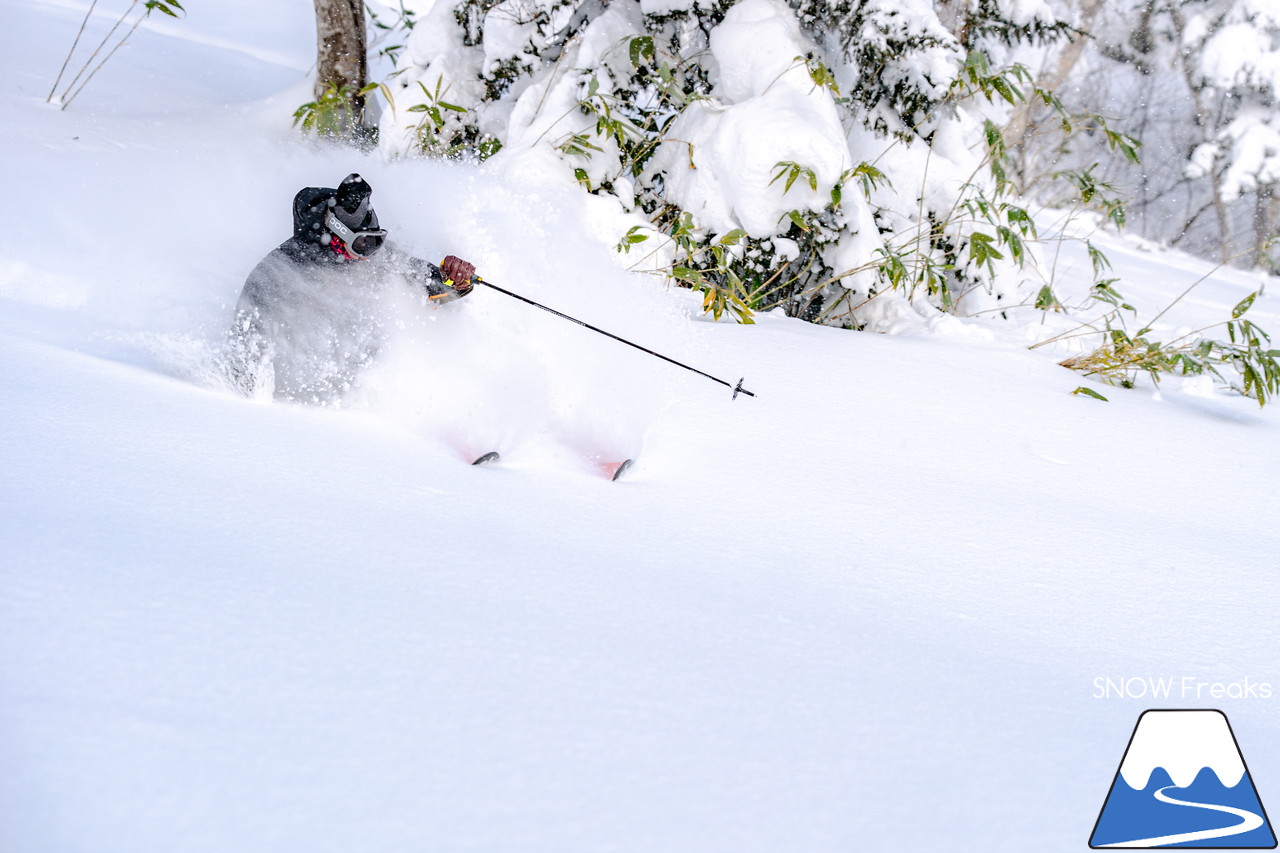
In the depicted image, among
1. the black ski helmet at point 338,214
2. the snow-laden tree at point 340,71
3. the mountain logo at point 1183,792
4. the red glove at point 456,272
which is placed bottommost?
the snow-laden tree at point 340,71

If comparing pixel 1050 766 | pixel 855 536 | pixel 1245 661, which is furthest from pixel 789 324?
pixel 1050 766

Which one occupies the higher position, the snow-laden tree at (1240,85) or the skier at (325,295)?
the snow-laden tree at (1240,85)

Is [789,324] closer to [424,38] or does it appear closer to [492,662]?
[424,38]

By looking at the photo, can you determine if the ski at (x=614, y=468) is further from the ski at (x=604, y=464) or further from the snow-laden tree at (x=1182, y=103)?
the snow-laden tree at (x=1182, y=103)

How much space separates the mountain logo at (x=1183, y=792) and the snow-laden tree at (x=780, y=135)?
2770mm

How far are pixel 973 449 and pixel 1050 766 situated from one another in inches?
70.1

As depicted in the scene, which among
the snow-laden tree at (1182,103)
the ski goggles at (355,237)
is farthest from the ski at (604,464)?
the snow-laden tree at (1182,103)

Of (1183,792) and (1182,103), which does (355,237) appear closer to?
(1183,792)

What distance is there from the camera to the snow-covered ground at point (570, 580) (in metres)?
1.03

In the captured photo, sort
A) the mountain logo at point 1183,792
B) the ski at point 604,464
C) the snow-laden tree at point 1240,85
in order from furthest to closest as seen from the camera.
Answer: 1. the snow-laden tree at point 1240,85
2. the ski at point 604,464
3. the mountain logo at point 1183,792

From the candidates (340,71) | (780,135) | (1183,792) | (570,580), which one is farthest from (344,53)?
(1183,792)

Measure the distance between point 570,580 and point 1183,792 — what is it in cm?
106

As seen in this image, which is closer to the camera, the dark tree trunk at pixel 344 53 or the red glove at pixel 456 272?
the red glove at pixel 456 272

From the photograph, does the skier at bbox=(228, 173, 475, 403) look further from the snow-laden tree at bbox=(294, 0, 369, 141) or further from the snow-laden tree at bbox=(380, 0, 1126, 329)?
the snow-laden tree at bbox=(294, 0, 369, 141)
